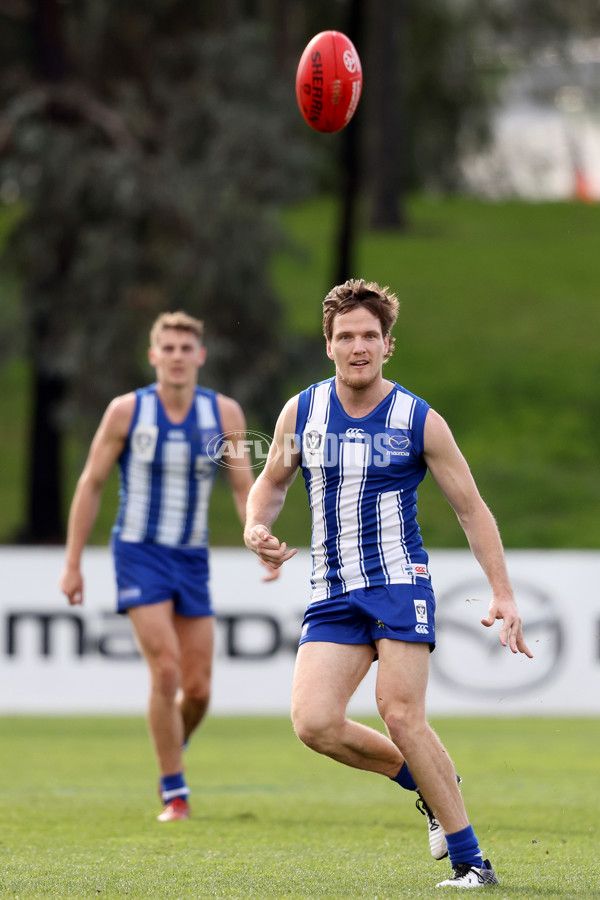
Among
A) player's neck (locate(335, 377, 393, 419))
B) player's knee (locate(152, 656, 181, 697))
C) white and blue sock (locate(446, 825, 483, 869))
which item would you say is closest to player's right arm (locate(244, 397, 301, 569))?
player's neck (locate(335, 377, 393, 419))

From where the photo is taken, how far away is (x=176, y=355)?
286 inches

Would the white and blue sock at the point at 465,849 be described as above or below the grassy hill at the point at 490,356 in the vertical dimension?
below

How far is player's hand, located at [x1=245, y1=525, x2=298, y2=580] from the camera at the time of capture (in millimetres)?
4902

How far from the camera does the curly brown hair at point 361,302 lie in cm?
505

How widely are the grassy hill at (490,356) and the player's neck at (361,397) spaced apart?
12336 millimetres

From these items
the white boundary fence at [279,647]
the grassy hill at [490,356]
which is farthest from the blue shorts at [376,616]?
the grassy hill at [490,356]

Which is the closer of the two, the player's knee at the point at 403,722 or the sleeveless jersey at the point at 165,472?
the player's knee at the point at 403,722

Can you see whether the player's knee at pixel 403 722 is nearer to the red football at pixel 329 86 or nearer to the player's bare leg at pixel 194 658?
the player's bare leg at pixel 194 658

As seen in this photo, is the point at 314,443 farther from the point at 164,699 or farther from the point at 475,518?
the point at 164,699

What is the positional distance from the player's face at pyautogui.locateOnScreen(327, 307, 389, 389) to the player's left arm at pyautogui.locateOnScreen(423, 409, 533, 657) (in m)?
0.26

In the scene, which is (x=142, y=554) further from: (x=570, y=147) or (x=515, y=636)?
(x=570, y=147)

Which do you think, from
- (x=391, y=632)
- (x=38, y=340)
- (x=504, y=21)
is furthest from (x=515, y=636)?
(x=504, y=21)

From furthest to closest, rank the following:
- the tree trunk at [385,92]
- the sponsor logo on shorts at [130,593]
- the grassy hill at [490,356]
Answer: the tree trunk at [385,92] < the grassy hill at [490,356] < the sponsor logo on shorts at [130,593]

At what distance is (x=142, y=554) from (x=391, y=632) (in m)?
2.56
